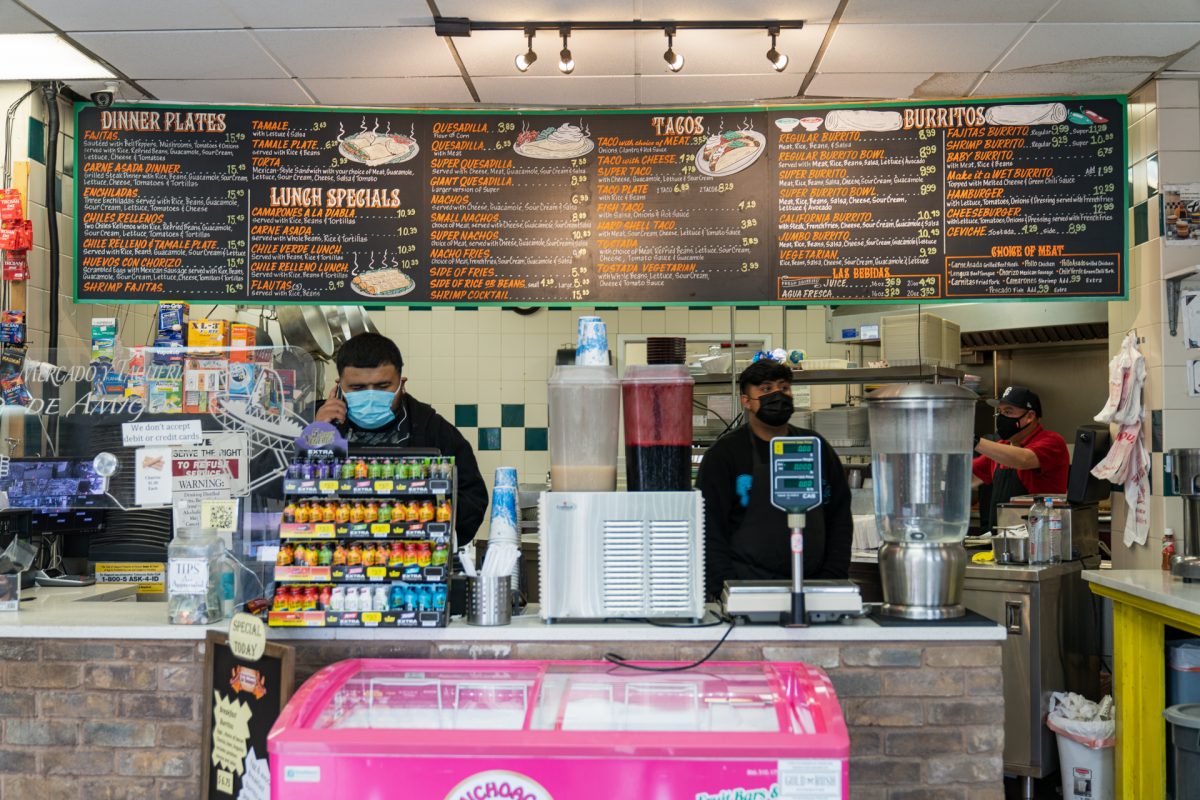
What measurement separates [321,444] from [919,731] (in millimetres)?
1616

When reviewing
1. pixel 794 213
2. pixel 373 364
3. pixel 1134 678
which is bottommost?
pixel 1134 678

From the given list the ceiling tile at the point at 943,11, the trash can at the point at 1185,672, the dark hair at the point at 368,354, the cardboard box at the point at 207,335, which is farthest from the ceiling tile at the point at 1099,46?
the cardboard box at the point at 207,335

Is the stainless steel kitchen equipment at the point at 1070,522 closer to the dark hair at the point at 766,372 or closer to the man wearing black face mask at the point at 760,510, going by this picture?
the man wearing black face mask at the point at 760,510

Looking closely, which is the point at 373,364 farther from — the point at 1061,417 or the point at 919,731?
the point at 1061,417

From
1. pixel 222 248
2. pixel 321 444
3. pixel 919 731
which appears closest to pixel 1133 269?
pixel 919 731

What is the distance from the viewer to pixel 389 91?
4.28 m

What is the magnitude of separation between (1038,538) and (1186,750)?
1.29m

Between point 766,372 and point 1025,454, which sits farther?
→ point 1025,454

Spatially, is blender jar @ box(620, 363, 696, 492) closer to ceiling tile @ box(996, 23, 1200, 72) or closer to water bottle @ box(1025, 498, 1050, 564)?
ceiling tile @ box(996, 23, 1200, 72)

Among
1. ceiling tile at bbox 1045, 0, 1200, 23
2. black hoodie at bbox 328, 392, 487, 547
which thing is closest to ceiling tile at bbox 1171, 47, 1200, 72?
ceiling tile at bbox 1045, 0, 1200, 23

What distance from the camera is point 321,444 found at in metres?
2.63

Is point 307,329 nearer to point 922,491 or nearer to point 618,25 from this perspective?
point 618,25

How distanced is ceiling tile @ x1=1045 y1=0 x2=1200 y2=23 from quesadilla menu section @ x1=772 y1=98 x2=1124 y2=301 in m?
0.66

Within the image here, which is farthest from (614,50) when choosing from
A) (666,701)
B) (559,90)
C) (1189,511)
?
(1189,511)
